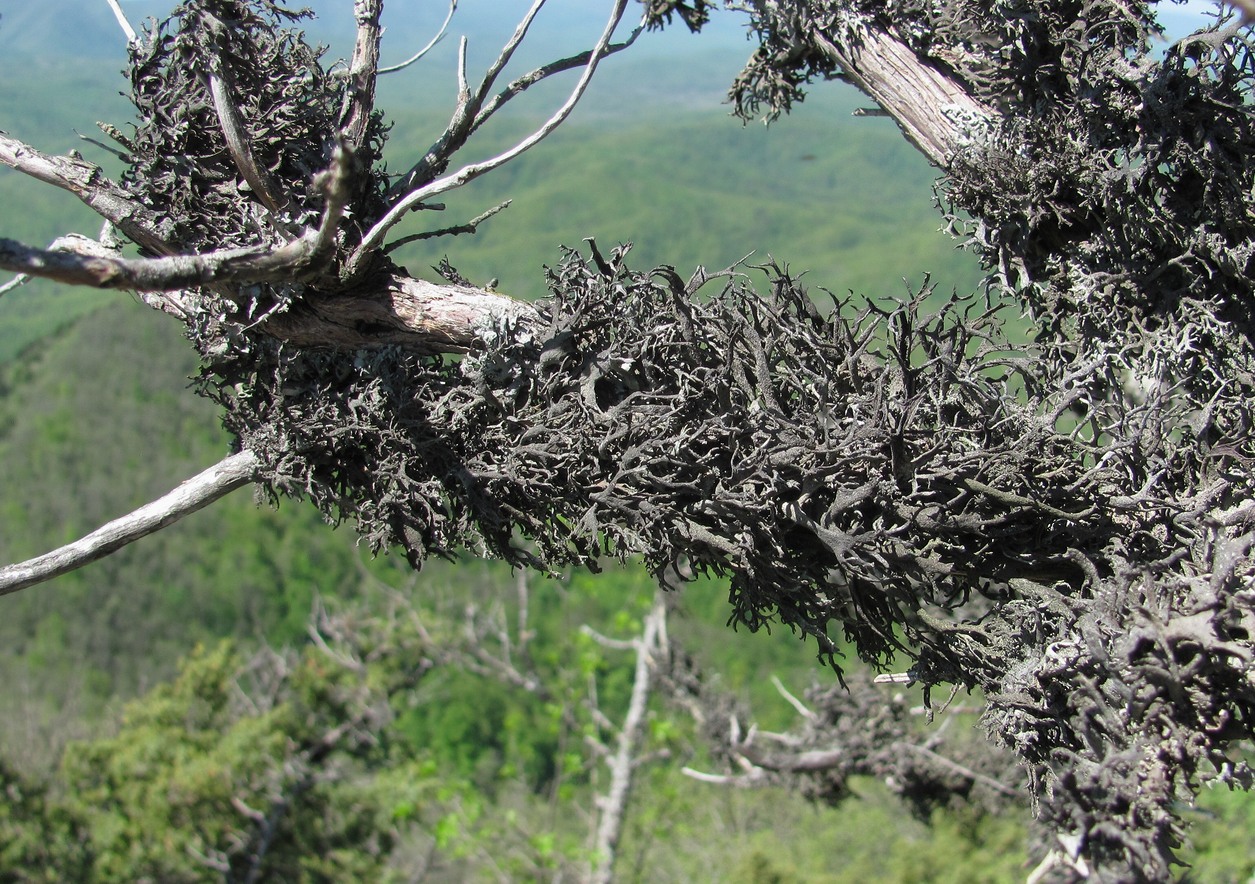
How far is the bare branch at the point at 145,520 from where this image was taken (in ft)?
7.64

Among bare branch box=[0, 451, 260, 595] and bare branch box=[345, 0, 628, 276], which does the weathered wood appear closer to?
bare branch box=[345, 0, 628, 276]

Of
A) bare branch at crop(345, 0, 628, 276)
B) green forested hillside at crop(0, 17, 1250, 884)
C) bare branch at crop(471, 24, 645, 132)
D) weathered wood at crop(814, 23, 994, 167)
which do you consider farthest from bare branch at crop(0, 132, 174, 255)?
weathered wood at crop(814, 23, 994, 167)

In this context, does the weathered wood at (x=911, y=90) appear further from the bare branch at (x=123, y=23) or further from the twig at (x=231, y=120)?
the bare branch at (x=123, y=23)

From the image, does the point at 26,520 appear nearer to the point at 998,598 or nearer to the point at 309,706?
the point at 309,706

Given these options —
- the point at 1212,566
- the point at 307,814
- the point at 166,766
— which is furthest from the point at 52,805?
the point at 1212,566

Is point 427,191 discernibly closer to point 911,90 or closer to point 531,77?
point 531,77

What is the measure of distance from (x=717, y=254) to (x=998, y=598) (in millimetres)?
93863

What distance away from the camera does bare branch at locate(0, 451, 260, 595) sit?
2.33m

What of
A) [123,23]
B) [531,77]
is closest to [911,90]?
[531,77]

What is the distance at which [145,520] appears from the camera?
245cm

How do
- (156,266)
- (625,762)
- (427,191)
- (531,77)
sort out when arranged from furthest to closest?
(625,762), (531,77), (427,191), (156,266)

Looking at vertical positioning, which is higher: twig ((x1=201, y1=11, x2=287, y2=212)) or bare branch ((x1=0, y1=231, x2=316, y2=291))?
twig ((x1=201, y1=11, x2=287, y2=212))

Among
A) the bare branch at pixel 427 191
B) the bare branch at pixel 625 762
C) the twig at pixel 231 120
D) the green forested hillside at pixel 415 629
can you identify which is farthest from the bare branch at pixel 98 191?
the bare branch at pixel 625 762

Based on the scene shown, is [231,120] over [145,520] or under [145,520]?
over
